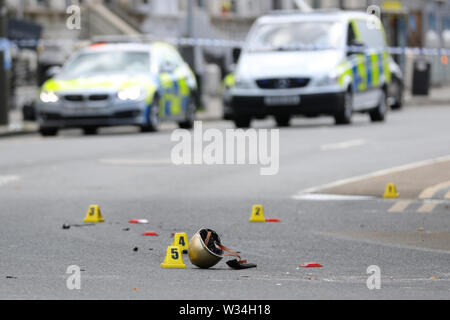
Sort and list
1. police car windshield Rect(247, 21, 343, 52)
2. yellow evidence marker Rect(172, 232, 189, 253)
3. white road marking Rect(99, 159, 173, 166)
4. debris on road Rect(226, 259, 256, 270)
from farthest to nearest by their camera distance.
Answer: police car windshield Rect(247, 21, 343, 52) → white road marking Rect(99, 159, 173, 166) → yellow evidence marker Rect(172, 232, 189, 253) → debris on road Rect(226, 259, 256, 270)

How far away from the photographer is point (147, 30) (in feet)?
167

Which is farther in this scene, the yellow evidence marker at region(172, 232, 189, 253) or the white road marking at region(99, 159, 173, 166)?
the white road marking at region(99, 159, 173, 166)

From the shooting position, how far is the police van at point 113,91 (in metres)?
23.9

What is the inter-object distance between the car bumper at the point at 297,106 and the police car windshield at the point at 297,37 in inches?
47.0

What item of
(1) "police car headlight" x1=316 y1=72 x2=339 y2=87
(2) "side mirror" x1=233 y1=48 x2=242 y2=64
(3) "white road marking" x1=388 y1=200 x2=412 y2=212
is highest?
(2) "side mirror" x1=233 y1=48 x2=242 y2=64

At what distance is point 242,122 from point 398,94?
1072cm

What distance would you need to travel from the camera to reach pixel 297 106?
25156mm

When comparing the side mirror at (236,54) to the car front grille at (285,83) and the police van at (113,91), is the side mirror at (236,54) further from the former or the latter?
the car front grille at (285,83)

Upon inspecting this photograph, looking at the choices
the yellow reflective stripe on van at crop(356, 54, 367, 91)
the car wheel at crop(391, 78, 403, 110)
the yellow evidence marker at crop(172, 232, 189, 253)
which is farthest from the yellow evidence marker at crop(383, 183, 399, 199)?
the car wheel at crop(391, 78, 403, 110)

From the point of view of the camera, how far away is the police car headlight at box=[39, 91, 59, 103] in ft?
78.9

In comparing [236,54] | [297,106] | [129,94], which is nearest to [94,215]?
[129,94]

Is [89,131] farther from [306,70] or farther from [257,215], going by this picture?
[257,215]
